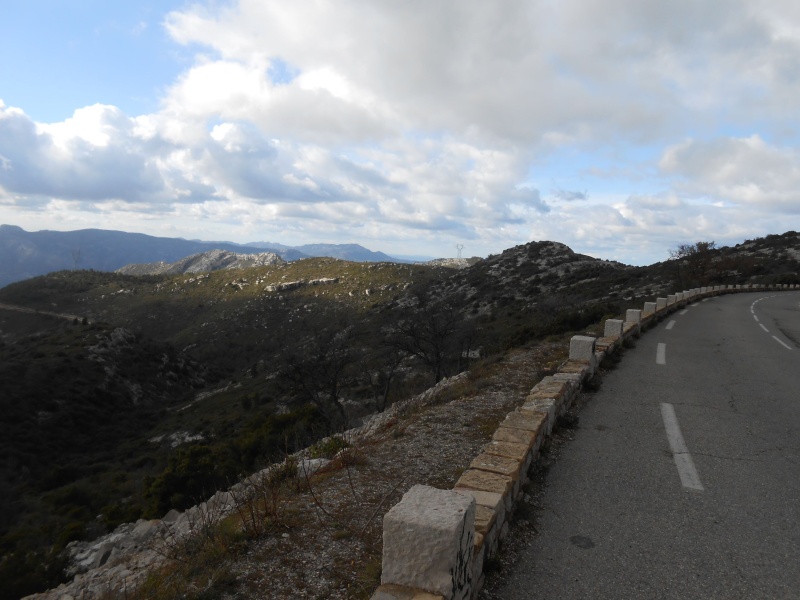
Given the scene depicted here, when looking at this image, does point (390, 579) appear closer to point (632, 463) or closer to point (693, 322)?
point (632, 463)

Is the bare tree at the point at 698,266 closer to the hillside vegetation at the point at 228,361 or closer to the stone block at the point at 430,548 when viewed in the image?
the hillside vegetation at the point at 228,361

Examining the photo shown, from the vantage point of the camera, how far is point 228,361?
5947cm

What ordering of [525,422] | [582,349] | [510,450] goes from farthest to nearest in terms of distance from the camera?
[582,349], [525,422], [510,450]

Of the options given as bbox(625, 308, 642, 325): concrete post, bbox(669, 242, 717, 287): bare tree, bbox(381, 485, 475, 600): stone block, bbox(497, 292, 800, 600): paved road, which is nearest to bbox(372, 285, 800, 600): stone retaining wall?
bbox(381, 485, 475, 600): stone block

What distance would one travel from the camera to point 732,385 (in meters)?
9.16

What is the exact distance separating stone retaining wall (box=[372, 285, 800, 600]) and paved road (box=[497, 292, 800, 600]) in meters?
0.36

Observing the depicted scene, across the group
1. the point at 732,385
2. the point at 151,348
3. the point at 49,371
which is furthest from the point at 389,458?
the point at 151,348

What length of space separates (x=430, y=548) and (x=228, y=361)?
61.2 meters

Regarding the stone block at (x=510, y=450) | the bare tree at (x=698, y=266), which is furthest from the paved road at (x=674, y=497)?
the bare tree at (x=698, y=266)

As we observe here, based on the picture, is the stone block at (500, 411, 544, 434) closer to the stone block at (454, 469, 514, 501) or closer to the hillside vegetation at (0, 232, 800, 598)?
the stone block at (454, 469, 514, 501)

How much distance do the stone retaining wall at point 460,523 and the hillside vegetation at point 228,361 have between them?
5.65 metres

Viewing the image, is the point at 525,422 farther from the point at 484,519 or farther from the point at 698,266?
the point at 698,266

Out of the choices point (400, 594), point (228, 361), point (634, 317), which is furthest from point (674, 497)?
point (228, 361)

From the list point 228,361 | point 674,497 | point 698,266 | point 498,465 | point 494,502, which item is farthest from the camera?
point 228,361
